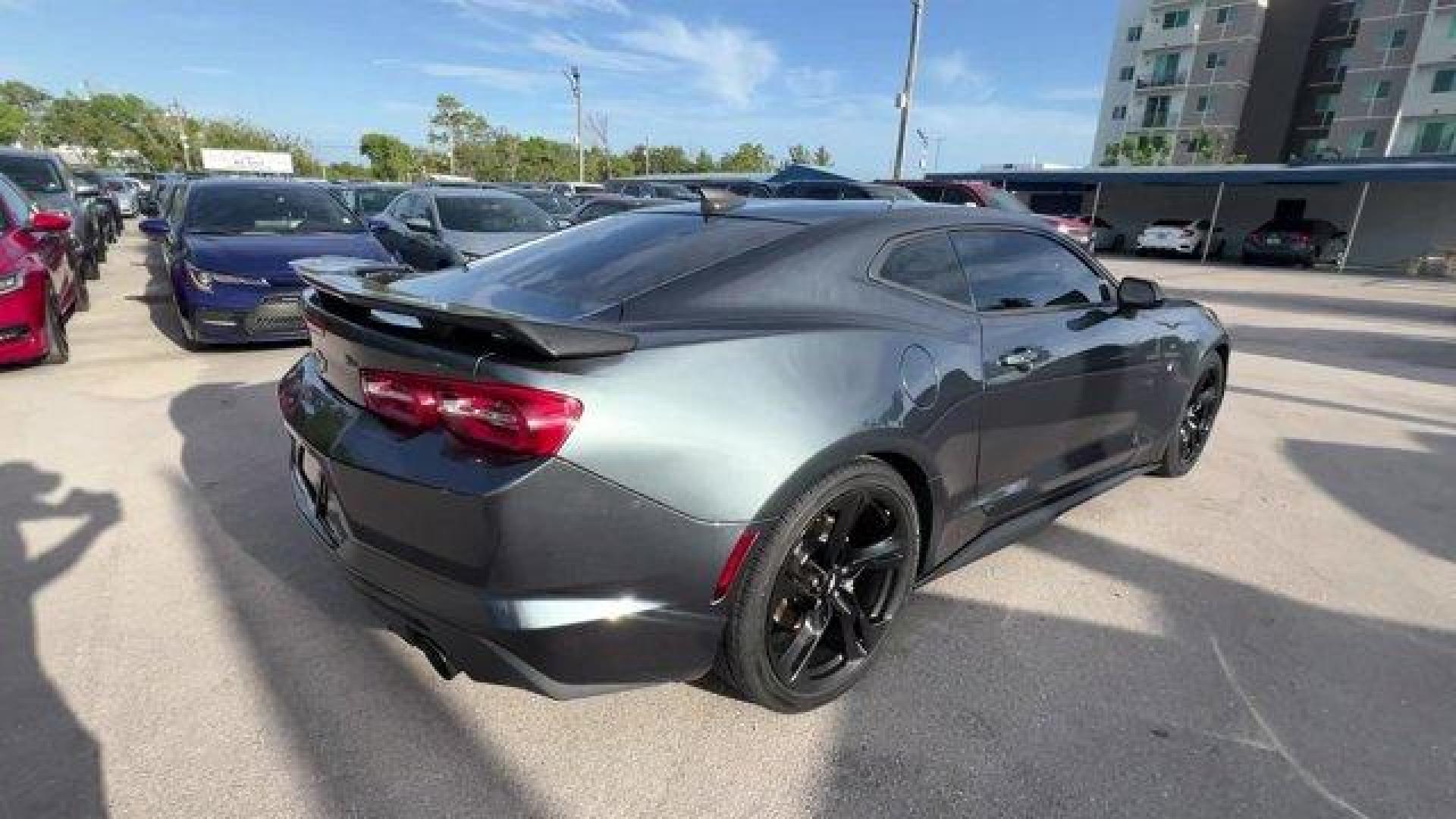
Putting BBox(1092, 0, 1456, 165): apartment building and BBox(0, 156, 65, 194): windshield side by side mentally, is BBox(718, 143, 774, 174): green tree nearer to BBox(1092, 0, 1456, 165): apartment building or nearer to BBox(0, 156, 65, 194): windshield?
BBox(1092, 0, 1456, 165): apartment building

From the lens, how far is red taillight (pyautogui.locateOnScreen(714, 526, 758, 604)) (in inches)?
79.0

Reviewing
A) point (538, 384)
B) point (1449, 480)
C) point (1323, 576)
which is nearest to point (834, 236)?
point (538, 384)

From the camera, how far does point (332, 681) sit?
2.45m

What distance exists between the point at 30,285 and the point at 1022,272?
6872mm

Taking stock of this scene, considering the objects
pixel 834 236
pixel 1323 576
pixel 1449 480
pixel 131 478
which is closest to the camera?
pixel 834 236

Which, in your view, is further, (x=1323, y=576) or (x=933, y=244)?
(x=1323, y=576)

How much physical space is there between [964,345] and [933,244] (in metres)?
0.43

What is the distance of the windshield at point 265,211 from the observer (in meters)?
7.33

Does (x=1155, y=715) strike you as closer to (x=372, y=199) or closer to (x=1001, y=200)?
(x=1001, y=200)

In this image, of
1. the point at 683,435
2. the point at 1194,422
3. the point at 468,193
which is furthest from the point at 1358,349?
the point at 468,193

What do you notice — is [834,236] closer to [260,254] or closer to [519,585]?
[519,585]

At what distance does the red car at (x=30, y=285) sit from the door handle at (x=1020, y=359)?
6.73 metres

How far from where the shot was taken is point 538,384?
1761mm

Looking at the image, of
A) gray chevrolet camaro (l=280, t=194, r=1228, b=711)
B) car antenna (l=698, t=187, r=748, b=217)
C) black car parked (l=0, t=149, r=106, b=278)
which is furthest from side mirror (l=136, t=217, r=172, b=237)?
car antenna (l=698, t=187, r=748, b=217)
